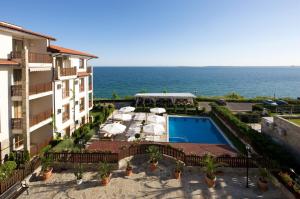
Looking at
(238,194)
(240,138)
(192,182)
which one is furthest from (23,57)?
(240,138)

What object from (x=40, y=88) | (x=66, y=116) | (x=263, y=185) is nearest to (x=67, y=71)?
(x=40, y=88)

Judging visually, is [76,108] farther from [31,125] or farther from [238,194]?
[238,194]

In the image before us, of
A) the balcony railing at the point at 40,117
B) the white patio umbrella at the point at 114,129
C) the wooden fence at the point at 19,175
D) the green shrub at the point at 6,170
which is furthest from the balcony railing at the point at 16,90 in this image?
the white patio umbrella at the point at 114,129

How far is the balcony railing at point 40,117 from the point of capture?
798 inches

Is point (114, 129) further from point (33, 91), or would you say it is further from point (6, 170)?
point (6, 170)

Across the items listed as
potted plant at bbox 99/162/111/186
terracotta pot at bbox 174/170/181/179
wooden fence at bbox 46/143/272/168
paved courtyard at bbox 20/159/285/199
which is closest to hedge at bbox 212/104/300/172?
wooden fence at bbox 46/143/272/168

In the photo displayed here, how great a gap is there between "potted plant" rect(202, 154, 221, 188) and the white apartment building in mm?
13536

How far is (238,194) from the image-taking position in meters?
14.7

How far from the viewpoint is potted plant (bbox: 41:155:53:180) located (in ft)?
53.6

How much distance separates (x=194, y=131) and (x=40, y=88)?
20.2 meters

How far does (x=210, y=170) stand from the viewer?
16000mm

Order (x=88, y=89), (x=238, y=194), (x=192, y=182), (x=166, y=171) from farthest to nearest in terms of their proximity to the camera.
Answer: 1. (x=88, y=89)
2. (x=166, y=171)
3. (x=192, y=182)
4. (x=238, y=194)

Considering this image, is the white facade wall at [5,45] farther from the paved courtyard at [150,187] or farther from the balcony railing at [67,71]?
the paved courtyard at [150,187]

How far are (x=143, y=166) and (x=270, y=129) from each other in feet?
47.3
